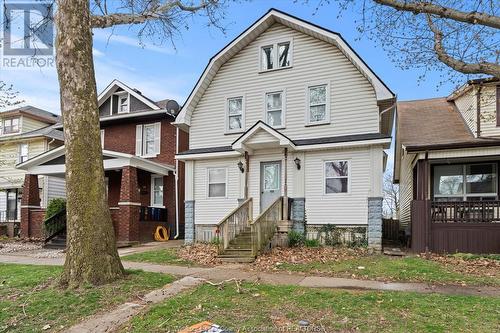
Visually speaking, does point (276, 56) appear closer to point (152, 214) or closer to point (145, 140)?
point (145, 140)

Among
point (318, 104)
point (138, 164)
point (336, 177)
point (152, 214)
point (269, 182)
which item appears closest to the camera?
point (336, 177)

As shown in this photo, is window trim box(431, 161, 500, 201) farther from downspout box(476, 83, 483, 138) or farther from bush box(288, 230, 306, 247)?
bush box(288, 230, 306, 247)

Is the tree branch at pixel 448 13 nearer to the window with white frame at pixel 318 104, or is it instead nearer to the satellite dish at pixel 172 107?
the window with white frame at pixel 318 104

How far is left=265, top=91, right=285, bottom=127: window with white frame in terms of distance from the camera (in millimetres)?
15250

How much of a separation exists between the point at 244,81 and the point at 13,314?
38.3ft

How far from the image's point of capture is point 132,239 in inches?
658

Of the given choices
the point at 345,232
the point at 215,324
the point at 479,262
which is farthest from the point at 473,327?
the point at 345,232

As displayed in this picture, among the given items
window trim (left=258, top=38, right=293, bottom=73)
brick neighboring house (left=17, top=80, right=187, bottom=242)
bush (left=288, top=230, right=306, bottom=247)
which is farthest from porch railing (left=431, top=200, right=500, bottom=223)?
brick neighboring house (left=17, top=80, right=187, bottom=242)

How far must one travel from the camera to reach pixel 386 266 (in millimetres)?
9992

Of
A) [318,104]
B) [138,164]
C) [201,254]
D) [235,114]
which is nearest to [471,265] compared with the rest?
[318,104]

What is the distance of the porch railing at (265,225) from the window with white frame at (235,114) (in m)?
3.62

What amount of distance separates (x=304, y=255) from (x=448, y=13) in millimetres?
7368

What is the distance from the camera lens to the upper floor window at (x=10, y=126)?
89.9 ft

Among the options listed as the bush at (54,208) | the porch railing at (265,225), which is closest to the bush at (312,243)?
the porch railing at (265,225)
